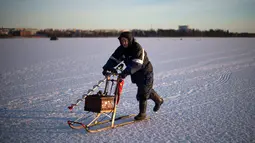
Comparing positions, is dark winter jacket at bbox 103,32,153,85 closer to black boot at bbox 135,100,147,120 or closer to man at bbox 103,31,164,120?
man at bbox 103,31,164,120

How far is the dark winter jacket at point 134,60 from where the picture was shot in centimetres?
382

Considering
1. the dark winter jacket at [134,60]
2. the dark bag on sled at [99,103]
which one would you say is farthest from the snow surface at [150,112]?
the dark winter jacket at [134,60]

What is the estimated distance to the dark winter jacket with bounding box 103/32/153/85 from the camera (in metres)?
3.82

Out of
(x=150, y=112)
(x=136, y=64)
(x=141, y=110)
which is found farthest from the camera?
(x=150, y=112)

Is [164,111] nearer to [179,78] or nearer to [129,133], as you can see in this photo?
[129,133]

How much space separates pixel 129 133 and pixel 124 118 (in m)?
0.66

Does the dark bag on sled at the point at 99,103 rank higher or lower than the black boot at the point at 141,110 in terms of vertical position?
higher

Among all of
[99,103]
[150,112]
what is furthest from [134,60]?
[150,112]

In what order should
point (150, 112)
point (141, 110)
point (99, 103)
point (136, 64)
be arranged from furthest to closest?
1. point (150, 112)
2. point (141, 110)
3. point (136, 64)
4. point (99, 103)

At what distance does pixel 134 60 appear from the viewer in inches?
150

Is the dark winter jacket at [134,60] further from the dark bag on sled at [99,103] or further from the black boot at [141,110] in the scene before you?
the dark bag on sled at [99,103]

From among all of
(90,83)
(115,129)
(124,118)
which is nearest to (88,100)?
(115,129)

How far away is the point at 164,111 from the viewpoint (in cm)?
480

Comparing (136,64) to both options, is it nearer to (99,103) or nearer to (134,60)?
(134,60)
